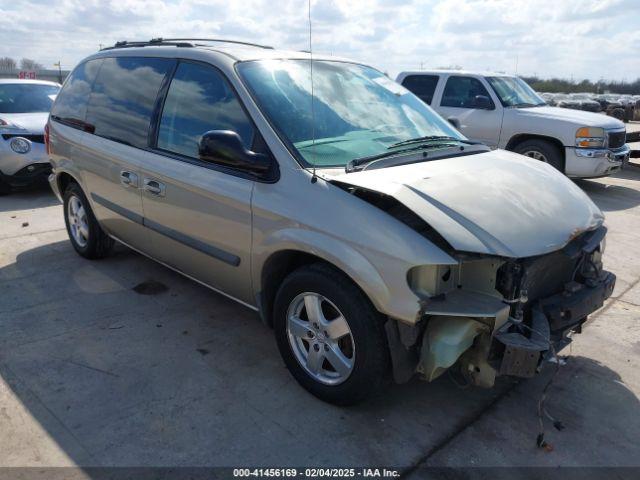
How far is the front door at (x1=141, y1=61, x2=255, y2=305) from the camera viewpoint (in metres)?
3.18

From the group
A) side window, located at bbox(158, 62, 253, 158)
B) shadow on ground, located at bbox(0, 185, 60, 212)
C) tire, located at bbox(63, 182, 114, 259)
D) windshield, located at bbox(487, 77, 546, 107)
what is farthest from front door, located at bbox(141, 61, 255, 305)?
windshield, located at bbox(487, 77, 546, 107)

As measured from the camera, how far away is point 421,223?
2596 millimetres

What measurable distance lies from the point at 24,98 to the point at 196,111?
6639 mm

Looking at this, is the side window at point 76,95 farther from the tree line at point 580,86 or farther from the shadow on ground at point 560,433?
the tree line at point 580,86

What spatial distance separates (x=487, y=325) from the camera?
8.09ft

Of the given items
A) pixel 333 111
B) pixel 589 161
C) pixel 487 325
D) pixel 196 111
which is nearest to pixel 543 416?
pixel 487 325

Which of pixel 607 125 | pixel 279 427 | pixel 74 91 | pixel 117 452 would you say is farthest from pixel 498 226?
pixel 607 125

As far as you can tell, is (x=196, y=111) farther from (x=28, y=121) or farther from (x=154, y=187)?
(x=28, y=121)

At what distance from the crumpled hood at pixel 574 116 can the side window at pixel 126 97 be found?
660 centimetres

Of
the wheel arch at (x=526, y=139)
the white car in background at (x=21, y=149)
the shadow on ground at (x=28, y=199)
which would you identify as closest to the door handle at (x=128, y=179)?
the shadow on ground at (x=28, y=199)

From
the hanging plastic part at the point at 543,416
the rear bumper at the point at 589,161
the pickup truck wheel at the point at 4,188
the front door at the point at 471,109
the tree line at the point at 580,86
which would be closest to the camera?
the hanging plastic part at the point at 543,416

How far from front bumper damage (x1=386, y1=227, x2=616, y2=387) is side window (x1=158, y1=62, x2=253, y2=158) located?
4.78 feet

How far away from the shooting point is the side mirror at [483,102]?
8914mm

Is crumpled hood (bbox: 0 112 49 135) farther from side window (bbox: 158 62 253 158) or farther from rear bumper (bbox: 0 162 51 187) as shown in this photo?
side window (bbox: 158 62 253 158)
